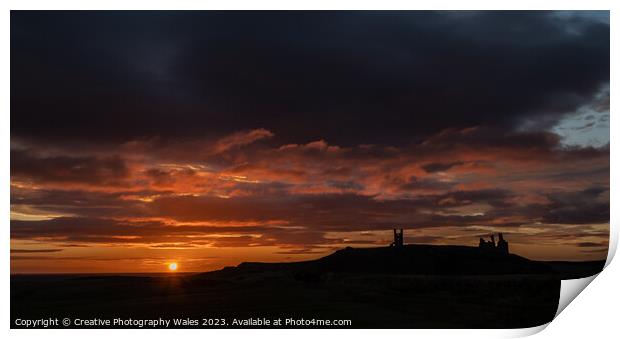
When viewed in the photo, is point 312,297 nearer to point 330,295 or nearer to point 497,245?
point 330,295

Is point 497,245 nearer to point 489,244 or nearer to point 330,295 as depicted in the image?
point 489,244

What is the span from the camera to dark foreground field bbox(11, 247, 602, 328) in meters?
9.84

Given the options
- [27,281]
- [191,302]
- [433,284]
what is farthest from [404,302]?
[27,281]

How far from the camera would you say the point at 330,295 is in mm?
10445

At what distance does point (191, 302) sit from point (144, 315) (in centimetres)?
80

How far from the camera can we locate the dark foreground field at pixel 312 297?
984cm

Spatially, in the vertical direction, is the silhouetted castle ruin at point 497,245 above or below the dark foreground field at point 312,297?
above

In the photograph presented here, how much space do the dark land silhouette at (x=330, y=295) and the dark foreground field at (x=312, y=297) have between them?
17 millimetres

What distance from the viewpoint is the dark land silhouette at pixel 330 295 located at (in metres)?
9.84

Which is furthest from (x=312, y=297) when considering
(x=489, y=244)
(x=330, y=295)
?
(x=489, y=244)

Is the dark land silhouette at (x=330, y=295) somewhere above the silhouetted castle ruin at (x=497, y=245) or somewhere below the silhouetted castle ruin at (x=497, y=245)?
below

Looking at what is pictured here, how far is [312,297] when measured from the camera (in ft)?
34.1

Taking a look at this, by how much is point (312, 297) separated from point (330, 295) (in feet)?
1.06

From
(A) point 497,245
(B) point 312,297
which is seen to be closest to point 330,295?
(B) point 312,297
